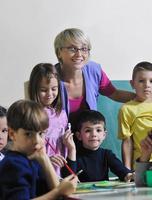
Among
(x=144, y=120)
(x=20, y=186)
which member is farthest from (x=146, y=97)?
(x=20, y=186)

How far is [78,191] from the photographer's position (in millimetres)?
1722

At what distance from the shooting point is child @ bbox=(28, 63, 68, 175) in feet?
7.64

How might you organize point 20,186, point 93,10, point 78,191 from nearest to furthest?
point 20,186 < point 78,191 < point 93,10

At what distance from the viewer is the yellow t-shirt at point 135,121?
265 centimetres

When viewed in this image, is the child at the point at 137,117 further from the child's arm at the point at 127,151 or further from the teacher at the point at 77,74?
the teacher at the point at 77,74

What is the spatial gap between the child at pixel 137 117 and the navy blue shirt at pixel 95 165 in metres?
0.29

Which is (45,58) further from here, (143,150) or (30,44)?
(143,150)

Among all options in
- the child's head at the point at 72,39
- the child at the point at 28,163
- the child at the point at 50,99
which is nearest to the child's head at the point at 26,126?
the child at the point at 28,163

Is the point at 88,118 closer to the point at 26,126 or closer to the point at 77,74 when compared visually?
the point at 77,74

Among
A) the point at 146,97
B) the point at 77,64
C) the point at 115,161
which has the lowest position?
the point at 115,161

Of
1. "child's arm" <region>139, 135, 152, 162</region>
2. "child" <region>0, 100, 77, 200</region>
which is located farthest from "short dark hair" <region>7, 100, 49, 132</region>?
"child's arm" <region>139, 135, 152, 162</region>

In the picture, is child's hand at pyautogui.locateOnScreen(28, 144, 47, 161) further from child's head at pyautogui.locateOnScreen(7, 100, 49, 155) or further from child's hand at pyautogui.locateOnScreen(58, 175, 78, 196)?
child's hand at pyautogui.locateOnScreen(58, 175, 78, 196)

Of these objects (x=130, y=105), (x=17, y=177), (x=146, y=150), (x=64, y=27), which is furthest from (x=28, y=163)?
(x=64, y=27)

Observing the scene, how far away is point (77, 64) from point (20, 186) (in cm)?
109
